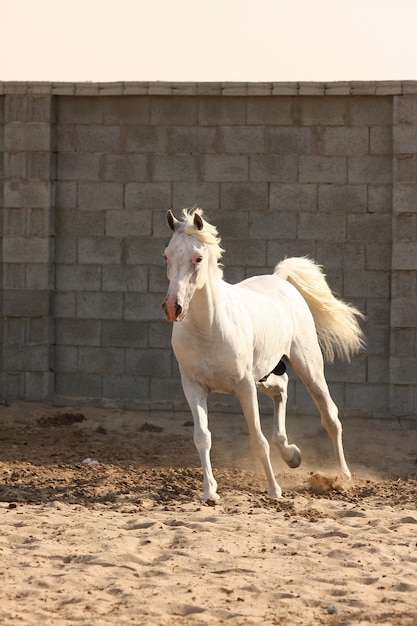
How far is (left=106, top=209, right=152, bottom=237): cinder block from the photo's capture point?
10.4 metres

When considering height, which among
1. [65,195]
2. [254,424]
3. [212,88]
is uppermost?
[212,88]

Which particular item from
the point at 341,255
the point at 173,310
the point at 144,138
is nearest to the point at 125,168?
the point at 144,138

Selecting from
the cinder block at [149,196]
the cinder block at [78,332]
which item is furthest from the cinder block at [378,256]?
the cinder block at [78,332]

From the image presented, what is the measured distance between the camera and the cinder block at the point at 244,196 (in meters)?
10.3

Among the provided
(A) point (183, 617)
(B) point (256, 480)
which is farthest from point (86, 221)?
(A) point (183, 617)

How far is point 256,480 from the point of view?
7957 millimetres

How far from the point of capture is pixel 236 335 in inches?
280

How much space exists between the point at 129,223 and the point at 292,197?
5.09 feet

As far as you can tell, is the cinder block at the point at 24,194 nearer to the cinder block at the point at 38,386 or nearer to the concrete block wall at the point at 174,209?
the concrete block wall at the point at 174,209

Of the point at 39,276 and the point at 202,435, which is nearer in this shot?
the point at 202,435

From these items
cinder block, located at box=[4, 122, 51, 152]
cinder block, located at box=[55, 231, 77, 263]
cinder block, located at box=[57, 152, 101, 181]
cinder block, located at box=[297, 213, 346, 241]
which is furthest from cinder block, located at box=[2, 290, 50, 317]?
cinder block, located at box=[297, 213, 346, 241]

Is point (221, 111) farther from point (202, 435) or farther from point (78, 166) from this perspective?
point (202, 435)

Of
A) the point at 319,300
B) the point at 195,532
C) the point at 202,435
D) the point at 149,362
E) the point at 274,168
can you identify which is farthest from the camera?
the point at 149,362

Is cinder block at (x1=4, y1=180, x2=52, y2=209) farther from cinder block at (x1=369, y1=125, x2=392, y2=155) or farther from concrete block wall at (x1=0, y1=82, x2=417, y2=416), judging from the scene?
cinder block at (x1=369, y1=125, x2=392, y2=155)
